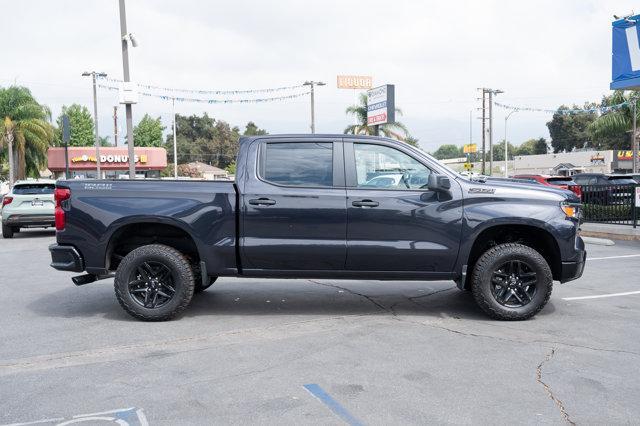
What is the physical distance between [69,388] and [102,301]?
3121mm

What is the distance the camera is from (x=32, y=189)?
616 inches

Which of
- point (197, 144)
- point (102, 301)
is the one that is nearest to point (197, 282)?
point (102, 301)

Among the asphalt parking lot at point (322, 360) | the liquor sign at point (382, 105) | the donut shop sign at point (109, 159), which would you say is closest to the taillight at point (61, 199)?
the asphalt parking lot at point (322, 360)

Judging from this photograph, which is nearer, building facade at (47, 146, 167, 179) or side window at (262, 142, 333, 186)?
side window at (262, 142, 333, 186)

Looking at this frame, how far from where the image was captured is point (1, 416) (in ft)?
12.2

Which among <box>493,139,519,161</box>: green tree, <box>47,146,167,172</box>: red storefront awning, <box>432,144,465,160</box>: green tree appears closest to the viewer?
<box>47,146,167,172</box>: red storefront awning

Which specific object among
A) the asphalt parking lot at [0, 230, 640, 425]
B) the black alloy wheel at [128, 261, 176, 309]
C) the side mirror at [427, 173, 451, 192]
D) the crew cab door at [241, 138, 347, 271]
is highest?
the side mirror at [427, 173, 451, 192]

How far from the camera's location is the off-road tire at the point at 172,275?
6004mm

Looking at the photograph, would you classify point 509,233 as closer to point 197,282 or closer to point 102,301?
point 197,282

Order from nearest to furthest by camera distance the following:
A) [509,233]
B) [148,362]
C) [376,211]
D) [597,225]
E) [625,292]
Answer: [148,362] < [376,211] < [509,233] < [625,292] < [597,225]

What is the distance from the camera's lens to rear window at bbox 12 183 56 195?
50.7ft

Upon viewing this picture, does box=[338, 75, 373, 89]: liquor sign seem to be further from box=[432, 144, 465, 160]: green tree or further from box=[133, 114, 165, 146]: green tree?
box=[432, 144, 465, 160]: green tree

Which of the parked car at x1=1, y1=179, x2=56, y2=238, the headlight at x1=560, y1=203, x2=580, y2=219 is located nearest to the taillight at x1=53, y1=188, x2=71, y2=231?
the headlight at x1=560, y1=203, x2=580, y2=219

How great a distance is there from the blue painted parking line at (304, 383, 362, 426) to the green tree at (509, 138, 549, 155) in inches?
4107
